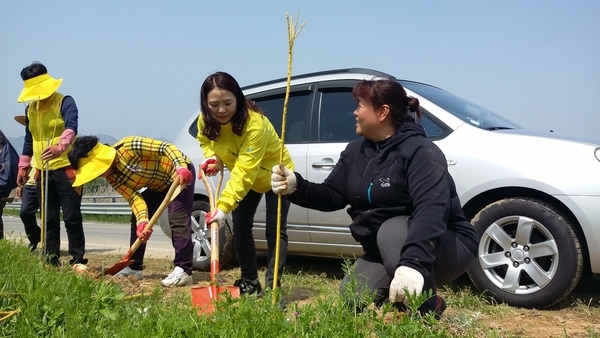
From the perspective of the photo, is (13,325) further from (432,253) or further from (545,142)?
(545,142)

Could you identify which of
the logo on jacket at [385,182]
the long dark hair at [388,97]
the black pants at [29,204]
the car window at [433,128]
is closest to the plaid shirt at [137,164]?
the black pants at [29,204]

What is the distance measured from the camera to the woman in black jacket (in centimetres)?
286

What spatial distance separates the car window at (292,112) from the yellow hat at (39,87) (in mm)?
1946

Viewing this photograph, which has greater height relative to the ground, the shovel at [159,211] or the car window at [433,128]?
the car window at [433,128]

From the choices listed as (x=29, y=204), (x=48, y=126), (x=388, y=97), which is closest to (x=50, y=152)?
(x=48, y=126)

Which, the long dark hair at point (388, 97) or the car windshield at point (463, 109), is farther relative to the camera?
the car windshield at point (463, 109)

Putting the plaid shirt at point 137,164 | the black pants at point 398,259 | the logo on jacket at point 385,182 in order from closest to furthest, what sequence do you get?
the black pants at point 398,259 → the logo on jacket at point 385,182 → the plaid shirt at point 137,164

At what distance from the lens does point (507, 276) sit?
175 inches

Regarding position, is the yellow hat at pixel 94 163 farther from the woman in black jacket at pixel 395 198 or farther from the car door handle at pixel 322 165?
the woman in black jacket at pixel 395 198

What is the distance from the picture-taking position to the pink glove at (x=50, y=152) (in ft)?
18.3

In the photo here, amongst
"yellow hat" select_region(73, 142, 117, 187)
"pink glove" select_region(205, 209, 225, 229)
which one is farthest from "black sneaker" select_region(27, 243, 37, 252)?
"pink glove" select_region(205, 209, 225, 229)

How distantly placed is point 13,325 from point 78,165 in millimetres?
2231

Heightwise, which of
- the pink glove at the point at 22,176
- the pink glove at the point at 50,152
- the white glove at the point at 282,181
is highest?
the white glove at the point at 282,181

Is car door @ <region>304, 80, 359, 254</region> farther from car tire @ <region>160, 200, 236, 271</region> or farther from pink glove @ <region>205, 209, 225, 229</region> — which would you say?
pink glove @ <region>205, 209, 225, 229</region>
